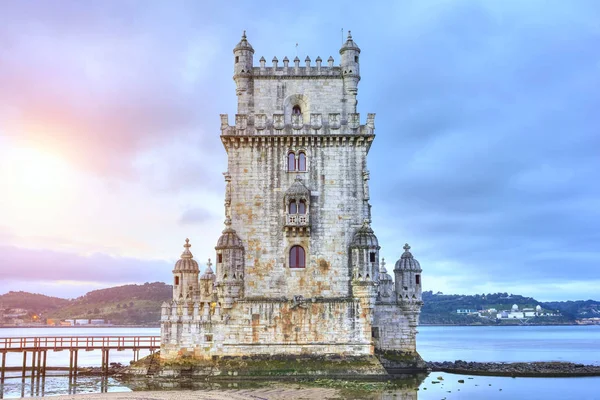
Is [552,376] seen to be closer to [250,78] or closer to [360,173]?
[360,173]

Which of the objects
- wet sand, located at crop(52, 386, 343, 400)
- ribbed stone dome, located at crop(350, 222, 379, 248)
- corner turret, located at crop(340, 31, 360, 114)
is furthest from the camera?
corner turret, located at crop(340, 31, 360, 114)

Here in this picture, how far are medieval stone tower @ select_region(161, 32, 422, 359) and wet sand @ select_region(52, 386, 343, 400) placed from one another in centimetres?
521

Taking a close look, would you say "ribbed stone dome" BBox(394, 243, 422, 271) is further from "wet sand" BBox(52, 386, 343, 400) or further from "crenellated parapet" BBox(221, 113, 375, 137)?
"wet sand" BBox(52, 386, 343, 400)

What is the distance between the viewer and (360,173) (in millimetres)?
47188

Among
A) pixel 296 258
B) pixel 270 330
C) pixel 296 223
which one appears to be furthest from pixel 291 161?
pixel 270 330

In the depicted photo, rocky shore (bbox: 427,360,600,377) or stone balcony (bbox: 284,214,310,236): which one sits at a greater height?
stone balcony (bbox: 284,214,310,236)

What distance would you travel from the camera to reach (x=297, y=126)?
47.5 metres

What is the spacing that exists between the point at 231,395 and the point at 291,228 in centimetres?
1305

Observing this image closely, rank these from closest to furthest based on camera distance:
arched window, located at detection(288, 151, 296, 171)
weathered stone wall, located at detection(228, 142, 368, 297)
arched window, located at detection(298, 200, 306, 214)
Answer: weathered stone wall, located at detection(228, 142, 368, 297), arched window, located at detection(298, 200, 306, 214), arched window, located at detection(288, 151, 296, 171)

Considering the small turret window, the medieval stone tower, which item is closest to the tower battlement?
the medieval stone tower

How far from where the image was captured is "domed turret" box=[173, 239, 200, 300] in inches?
2147

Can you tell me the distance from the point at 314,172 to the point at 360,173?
3371 mm

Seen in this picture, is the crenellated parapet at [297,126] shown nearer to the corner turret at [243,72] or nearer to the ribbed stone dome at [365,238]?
the corner turret at [243,72]

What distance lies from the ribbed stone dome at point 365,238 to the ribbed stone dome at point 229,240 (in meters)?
8.09
